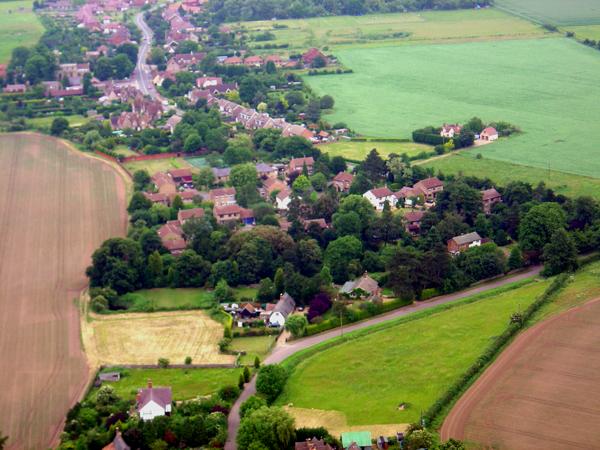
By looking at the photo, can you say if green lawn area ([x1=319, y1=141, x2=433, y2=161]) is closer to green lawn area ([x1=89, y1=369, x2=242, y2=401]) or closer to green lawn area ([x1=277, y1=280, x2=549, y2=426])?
green lawn area ([x1=277, y1=280, x2=549, y2=426])

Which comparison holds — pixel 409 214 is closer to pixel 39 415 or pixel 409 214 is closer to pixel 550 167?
pixel 550 167

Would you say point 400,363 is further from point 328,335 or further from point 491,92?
point 491,92

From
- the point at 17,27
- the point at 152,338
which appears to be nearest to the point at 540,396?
the point at 152,338

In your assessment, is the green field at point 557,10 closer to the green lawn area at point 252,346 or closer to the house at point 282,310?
the house at point 282,310

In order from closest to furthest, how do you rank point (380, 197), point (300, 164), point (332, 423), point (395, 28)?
point (332, 423), point (380, 197), point (300, 164), point (395, 28)

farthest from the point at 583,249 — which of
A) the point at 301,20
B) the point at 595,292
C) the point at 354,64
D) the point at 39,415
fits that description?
the point at 301,20
